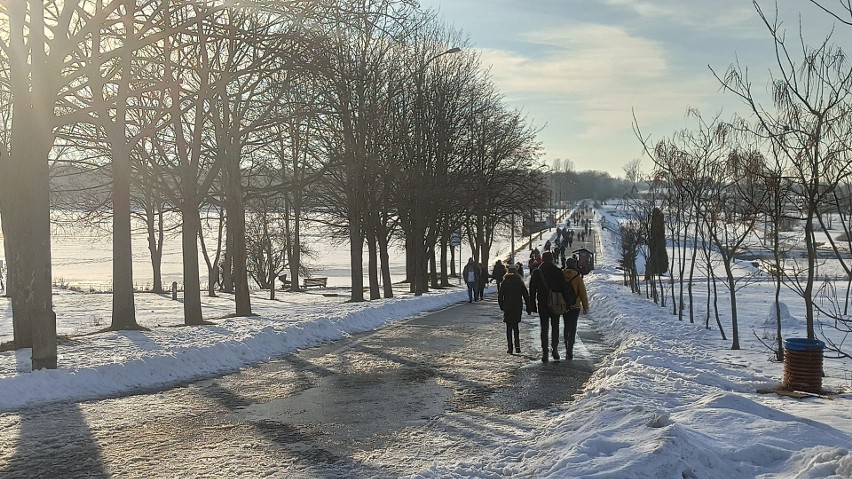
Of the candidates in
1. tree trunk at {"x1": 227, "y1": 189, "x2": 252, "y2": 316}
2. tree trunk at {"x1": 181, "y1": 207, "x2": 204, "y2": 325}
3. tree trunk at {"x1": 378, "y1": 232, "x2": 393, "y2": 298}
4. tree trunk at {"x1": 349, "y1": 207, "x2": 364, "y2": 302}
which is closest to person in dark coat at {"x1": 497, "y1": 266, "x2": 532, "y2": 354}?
tree trunk at {"x1": 181, "y1": 207, "x2": 204, "y2": 325}

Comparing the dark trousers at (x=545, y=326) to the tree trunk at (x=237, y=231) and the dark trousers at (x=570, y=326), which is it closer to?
the dark trousers at (x=570, y=326)

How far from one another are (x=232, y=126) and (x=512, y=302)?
1003 cm

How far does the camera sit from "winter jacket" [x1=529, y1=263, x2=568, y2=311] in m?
14.0

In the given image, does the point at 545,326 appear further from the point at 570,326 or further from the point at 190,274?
the point at 190,274

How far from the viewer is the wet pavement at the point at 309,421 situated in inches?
281

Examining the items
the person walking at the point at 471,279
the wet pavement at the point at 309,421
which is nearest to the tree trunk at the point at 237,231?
the wet pavement at the point at 309,421

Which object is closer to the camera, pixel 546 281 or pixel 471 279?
pixel 546 281

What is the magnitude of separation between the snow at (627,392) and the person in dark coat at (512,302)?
181 cm

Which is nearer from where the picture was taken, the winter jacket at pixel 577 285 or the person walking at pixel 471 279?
the winter jacket at pixel 577 285

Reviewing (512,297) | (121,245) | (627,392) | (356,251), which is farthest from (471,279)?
(627,392)

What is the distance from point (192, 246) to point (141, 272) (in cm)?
5864

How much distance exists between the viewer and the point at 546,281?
14039 millimetres

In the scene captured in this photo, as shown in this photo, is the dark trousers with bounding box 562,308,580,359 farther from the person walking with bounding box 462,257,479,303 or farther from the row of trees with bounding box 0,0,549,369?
the person walking with bounding box 462,257,479,303

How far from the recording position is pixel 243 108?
21797 millimetres
